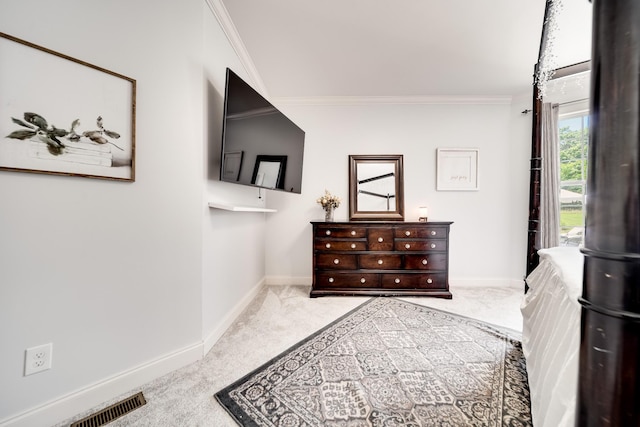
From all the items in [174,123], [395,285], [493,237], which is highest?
[174,123]

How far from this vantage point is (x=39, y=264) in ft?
3.90

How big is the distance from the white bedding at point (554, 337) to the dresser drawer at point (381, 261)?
1344 millimetres

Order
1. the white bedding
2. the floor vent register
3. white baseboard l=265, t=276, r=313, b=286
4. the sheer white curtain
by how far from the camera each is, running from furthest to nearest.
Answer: white baseboard l=265, t=276, r=313, b=286 < the sheer white curtain < the floor vent register < the white bedding

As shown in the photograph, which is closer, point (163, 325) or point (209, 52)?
point (163, 325)

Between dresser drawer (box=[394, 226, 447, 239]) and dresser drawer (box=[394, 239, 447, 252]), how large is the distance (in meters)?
0.06

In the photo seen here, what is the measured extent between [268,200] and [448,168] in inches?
99.4

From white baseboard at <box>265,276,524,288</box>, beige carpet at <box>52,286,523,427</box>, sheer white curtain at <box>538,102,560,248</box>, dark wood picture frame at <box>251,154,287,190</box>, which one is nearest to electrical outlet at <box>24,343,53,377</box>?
beige carpet at <box>52,286,523,427</box>

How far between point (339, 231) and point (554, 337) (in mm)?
2078

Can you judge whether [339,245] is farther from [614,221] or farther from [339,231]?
[614,221]

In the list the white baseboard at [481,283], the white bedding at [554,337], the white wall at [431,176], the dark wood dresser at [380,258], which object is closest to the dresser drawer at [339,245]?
the dark wood dresser at [380,258]

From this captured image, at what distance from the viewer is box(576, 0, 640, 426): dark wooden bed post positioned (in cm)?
Result: 38

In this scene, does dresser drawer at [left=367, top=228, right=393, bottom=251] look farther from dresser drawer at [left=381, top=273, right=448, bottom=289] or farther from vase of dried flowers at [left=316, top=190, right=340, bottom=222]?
vase of dried flowers at [left=316, top=190, right=340, bottom=222]

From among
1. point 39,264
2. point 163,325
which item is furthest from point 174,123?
point 163,325

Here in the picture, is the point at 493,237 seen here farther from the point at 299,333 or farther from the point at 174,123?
the point at 174,123
